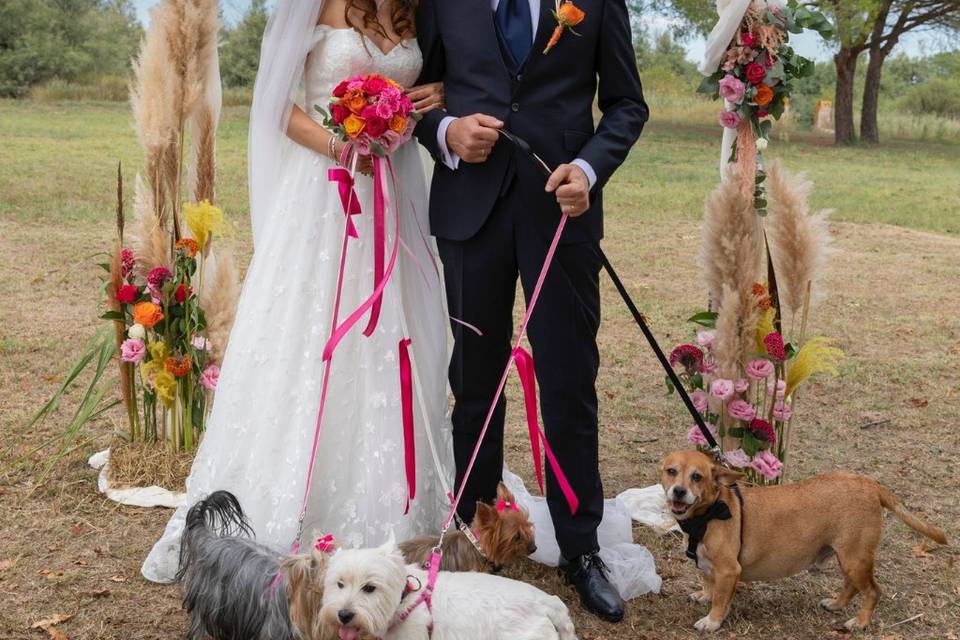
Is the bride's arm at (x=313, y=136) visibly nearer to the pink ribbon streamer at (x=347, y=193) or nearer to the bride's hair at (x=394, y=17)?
the pink ribbon streamer at (x=347, y=193)

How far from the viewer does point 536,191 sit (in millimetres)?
3650

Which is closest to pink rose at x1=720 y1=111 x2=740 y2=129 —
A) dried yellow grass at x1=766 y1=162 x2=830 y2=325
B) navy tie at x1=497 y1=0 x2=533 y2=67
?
dried yellow grass at x1=766 y1=162 x2=830 y2=325

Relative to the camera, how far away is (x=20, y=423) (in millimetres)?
5848

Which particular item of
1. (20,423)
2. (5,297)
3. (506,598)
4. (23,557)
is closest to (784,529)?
(506,598)

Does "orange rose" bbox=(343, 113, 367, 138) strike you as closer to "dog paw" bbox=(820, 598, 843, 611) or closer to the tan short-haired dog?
the tan short-haired dog

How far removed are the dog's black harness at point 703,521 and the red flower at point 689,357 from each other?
0.95 metres

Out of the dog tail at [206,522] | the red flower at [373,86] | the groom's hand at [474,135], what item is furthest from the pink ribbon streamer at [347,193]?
the dog tail at [206,522]

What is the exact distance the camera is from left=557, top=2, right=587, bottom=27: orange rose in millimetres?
3457

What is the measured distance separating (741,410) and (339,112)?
211 centimetres

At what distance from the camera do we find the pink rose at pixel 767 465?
4590 millimetres

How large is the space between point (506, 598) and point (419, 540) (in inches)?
16.2

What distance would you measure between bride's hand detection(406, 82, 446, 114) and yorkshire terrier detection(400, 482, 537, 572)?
1.40 m

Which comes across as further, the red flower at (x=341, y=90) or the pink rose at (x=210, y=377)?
the pink rose at (x=210, y=377)

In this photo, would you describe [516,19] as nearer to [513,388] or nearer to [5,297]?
[513,388]
